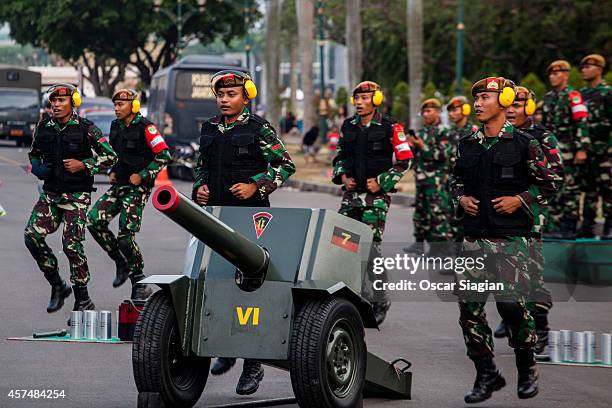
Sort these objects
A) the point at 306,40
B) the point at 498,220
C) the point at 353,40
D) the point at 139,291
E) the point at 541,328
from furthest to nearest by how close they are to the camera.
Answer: the point at 306,40 → the point at 353,40 → the point at 139,291 → the point at 541,328 → the point at 498,220

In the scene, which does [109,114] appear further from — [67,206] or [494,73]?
[67,206]

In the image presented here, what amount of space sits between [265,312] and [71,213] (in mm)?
4131

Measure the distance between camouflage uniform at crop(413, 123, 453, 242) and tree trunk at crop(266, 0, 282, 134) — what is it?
Answer: 2851 centimetres

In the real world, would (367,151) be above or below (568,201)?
above

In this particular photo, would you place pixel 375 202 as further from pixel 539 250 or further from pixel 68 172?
pixel 539 250

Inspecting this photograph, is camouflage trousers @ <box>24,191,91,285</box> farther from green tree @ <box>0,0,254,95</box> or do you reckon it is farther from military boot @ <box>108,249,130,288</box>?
green tree @ <box>0,0,254,95</box>

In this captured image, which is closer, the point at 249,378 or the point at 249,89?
the point at 249,378

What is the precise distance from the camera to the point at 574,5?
44781 millimetres

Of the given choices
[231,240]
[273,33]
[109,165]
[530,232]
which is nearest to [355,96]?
[109,165]

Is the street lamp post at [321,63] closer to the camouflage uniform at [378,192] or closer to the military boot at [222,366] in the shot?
the camouflage uniform at [378,192]

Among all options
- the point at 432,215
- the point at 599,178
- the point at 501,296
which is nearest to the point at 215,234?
the point at 501,296

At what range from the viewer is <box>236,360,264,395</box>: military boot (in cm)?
863

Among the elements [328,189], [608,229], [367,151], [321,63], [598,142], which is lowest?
[328,189]

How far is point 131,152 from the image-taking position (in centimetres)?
1262
